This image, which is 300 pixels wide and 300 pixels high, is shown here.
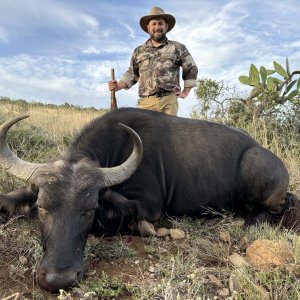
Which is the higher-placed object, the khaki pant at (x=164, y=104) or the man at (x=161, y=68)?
the man at (x=161, y=68)

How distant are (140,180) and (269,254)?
168 cm

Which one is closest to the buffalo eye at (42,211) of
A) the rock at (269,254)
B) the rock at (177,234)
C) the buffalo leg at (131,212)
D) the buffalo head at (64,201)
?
the buffalo head at (64,201)

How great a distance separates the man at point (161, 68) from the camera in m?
7.16

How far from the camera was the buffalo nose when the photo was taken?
2676 mm

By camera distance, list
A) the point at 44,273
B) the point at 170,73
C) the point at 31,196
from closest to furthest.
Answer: the point at 44,273 → the point at 31,196 → the point at 170,73

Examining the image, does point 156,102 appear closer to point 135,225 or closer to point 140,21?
point 140,21

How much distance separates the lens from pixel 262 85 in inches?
346

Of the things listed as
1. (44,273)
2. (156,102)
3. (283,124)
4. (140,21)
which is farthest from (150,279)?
(283,124)

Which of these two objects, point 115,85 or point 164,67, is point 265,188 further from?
point 115,85

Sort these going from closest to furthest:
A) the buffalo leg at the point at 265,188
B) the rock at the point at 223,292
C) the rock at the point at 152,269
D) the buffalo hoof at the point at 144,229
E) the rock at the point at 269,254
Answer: the rock at the point at 223,292, the rock at the point at 269,254, the rock at the point at 152,269, the buffalo hoof at the point at 144,229, the buffalo leg at the point at 265,188

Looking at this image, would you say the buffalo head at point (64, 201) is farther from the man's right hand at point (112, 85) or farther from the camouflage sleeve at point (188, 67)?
the camouflage sleeve at point (188, 67)

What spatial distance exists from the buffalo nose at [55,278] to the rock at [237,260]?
119cm

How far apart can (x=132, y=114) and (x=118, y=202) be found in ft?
4.51

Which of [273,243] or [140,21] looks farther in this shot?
[140,21]
